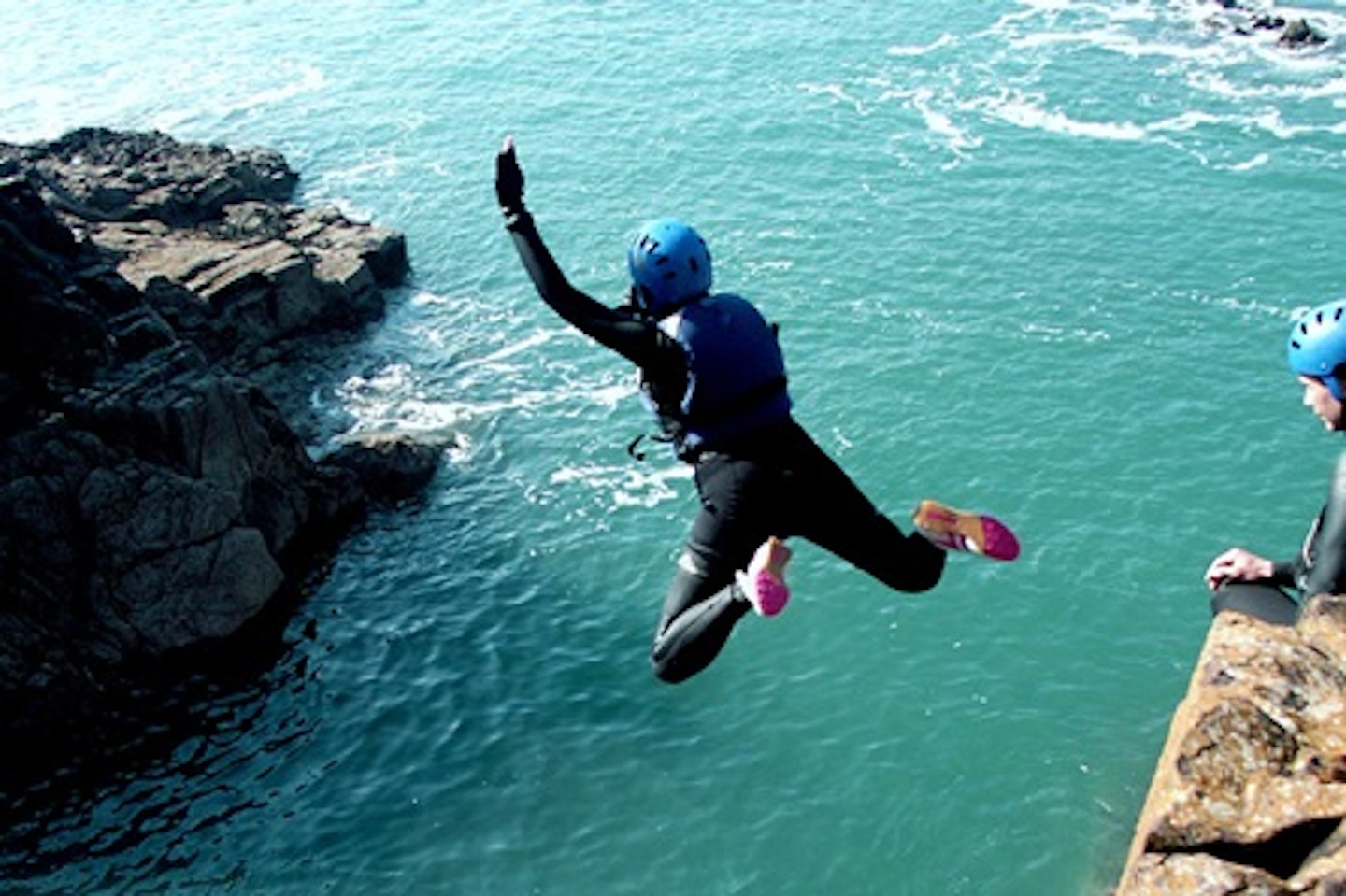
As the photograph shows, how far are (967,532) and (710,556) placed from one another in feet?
8.57

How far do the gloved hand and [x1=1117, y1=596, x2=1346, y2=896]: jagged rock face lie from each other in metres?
8.81

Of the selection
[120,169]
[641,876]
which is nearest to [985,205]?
[641,876]

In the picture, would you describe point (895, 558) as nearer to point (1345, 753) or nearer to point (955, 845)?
point (1345, 753)

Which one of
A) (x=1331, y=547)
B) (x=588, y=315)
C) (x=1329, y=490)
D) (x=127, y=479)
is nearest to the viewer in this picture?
(x=1331, y=547)

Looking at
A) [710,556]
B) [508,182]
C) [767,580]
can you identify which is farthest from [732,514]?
[508,182]

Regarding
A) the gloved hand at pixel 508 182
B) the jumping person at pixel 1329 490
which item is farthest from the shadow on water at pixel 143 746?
the jumping person at pixel 1329 490

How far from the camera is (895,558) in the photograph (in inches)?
540

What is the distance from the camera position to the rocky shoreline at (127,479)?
109 feet

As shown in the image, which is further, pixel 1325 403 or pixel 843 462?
pixel 843 462

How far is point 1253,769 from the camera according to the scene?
13.4 m

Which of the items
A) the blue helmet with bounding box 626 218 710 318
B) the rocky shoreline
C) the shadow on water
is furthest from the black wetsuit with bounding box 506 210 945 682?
the rocky shoreline

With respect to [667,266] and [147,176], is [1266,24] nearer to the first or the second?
[147,176]

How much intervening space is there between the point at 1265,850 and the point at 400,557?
2932 centimetres

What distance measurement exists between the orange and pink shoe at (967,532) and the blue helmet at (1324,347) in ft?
10.2
